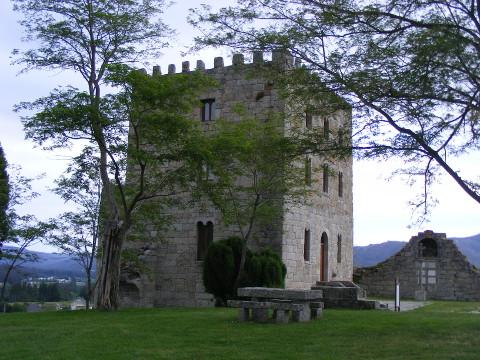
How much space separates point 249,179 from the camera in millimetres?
22594

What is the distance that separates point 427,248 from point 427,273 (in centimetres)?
146

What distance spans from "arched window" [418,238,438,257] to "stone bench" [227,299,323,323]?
1862cm

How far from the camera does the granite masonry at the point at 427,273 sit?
29.8 meters

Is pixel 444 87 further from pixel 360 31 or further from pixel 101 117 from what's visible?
pixel 101 117

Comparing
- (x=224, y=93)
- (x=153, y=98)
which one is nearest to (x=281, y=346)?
(x=153, y=98)

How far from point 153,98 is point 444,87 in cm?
765

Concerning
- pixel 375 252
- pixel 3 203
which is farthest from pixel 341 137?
pixel 375 252

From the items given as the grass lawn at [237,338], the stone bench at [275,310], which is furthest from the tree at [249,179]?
the stone bench at [275,310]

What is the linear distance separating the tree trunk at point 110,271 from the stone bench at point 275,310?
542cm

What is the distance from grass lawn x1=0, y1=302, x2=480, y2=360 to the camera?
9.78 m

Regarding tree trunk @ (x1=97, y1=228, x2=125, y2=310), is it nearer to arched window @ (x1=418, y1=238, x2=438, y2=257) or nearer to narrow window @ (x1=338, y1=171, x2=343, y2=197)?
narrow window @ (x1=338, y1=171, x2=343, y2=197)

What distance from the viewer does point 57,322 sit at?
14.6 m

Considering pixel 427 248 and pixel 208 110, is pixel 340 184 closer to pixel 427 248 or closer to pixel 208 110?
pixel 427 248

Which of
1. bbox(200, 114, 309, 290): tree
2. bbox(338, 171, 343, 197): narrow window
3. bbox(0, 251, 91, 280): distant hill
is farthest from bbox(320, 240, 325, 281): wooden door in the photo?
bbox(0, 251, 91, 280): distant hill
